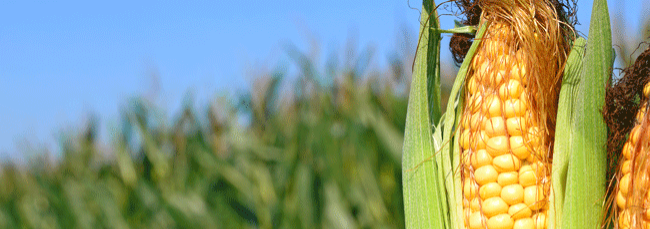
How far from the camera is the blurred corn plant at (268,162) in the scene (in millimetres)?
2271

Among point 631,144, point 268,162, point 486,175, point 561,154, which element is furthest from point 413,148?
point 268,162

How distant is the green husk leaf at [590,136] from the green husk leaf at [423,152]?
280mm

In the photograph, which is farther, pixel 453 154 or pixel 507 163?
pixel 453 154

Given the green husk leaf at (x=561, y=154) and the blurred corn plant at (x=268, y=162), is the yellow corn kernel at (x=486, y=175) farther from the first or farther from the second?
the blurred corn plant at (x=268, y=162)

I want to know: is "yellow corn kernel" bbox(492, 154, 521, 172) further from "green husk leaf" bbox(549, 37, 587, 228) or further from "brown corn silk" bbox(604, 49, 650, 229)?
"brown corn silk" bbox(604, 49, 650, 229)

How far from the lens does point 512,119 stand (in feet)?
3.71

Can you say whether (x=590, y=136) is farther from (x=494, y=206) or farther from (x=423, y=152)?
(x=423, y=152)

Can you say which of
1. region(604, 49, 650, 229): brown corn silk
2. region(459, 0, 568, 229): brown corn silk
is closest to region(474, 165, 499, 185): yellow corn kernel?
region(459, 0, 568, 229): brown corn silk

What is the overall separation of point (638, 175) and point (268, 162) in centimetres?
190

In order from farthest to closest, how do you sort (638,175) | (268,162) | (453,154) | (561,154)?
(268,162), (453,154), (561,154), (638,175)

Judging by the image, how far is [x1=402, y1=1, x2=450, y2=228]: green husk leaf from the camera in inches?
48.3

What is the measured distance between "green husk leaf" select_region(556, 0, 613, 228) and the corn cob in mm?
56

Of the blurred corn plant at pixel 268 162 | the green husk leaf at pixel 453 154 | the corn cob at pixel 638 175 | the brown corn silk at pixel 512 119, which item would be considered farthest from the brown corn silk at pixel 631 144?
the blurred corn plant at pixel 268 162

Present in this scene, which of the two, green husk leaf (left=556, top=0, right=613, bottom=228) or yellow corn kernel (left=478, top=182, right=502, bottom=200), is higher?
green husk leaf (left=556, top=0, right=613, bottom=228)
